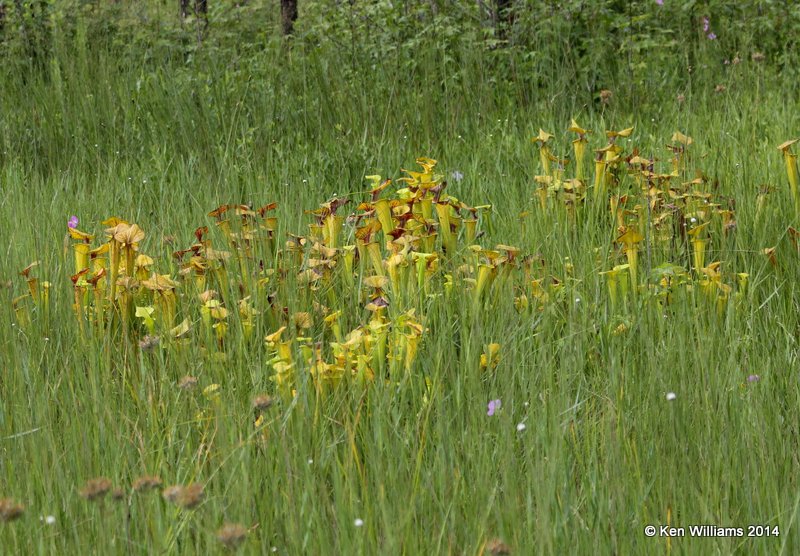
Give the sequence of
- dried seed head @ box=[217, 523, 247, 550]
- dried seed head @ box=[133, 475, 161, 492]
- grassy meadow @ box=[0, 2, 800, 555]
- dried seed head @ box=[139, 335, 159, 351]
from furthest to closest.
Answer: dried seed head @ box=[139, 335, 159, 351] → grassy meadow @ box=[0, 2, 800, 555] → dried seed head @ box=[133, 475, 161, 492] → dried seed head @ box=[217, 523, 247, 550]

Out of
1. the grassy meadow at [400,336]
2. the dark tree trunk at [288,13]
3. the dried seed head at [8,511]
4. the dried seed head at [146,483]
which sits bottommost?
the grassy meadow at [400,336]

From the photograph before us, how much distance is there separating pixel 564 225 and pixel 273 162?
1.76 metres

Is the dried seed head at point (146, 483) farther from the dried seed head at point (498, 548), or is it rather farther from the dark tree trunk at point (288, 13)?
the dark tree trunk at point (288, 13)

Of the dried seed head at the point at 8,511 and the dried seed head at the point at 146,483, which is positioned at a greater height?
the dried seed head at the point at 8,511

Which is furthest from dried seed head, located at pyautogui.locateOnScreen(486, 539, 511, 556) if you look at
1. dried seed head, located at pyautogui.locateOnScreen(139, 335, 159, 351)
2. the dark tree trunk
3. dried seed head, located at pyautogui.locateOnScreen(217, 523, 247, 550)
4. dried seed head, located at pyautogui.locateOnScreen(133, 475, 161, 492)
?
the dark tree trunk

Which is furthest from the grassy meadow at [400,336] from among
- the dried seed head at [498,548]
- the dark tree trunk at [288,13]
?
the dark tree trunk at [288,13]

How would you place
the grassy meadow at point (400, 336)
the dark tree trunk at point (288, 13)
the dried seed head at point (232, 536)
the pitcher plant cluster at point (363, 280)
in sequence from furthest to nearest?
1. the dark tree trunk at point (288, 13)
2. the pitcher plant cluster at point (363, 280)
3. the grassy meadow at point (400, 336)
4. the dried seed head at point (232, 536)

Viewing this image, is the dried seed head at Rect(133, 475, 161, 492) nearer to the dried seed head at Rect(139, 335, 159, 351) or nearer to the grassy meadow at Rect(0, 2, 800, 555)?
the grassy meadow at Rect(0, 2, 800, 555)

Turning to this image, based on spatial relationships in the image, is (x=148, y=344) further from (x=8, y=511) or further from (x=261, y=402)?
(x=8, y=511)

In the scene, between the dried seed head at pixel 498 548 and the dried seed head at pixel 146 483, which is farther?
the dried seed head at pixel 146 483

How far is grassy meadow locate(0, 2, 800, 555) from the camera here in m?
1.67

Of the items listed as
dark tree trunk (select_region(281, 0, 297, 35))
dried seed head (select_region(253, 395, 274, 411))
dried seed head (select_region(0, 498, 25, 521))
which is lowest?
dried seed head (select_region(253, 395, 274, 411))

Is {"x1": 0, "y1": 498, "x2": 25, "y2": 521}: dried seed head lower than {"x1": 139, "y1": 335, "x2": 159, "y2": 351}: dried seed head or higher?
higher

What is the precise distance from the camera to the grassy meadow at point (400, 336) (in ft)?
5.49
